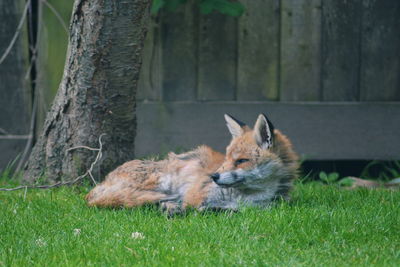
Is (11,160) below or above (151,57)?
below

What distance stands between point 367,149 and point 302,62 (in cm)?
125

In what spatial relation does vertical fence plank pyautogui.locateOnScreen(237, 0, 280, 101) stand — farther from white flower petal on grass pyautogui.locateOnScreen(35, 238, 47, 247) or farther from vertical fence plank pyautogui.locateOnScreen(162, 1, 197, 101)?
white flower petal on grass pyautogui.locateOnScreen(35, 238, 47, 247)

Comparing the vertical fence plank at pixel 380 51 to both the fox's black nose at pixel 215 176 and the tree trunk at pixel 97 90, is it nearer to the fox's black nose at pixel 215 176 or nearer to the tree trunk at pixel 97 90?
the tree trunk at pixel 97 90

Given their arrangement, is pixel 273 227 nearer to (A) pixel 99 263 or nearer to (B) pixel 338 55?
(A) pixel 99 263

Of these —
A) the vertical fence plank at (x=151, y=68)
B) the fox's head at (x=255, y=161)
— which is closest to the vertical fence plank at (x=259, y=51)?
the vertical fence plank at (x=151, y=68)

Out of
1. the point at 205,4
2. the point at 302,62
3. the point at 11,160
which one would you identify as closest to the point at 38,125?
the point at 11,160

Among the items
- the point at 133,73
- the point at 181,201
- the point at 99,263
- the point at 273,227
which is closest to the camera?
the point at 99,263

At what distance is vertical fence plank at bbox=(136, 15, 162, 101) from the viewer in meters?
6.95

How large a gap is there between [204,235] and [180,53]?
3.28 meters

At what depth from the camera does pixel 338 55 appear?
696cm

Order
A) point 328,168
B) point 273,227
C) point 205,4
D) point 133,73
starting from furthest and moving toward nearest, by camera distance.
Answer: point 328,168 < point 205,4 < point 133,73 < point 273,227

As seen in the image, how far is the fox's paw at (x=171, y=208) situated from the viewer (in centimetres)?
482

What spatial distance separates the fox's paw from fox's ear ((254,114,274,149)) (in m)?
0.86

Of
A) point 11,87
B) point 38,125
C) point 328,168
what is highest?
point 11,87
